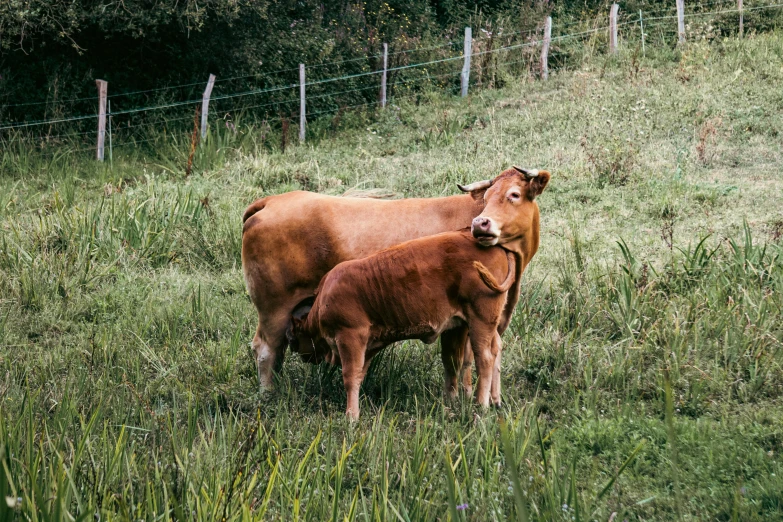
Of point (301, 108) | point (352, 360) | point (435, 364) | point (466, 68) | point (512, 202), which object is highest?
point (466, 68)

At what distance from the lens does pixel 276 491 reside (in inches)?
146

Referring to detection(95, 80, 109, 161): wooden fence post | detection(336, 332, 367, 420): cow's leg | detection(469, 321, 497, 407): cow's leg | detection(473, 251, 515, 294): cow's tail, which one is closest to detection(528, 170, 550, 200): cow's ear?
detection(473, 251, 515, 294): cow's tail

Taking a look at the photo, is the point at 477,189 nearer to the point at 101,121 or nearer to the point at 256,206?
the point at 256,206

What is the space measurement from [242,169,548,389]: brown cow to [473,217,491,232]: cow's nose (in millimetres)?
577

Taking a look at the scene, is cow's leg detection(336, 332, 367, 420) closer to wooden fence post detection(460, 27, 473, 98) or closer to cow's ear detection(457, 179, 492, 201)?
cow's ear detection(457, 179, 492, 201)

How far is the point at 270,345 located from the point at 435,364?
46.5 inches

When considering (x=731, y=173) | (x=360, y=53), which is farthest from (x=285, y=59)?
(x=731, y=173)

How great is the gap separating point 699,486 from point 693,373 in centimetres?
143

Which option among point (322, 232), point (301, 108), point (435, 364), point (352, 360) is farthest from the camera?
point (301, 108)

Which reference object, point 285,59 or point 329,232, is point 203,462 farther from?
point 285,59

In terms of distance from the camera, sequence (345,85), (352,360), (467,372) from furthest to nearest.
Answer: (345,85), (467,372), (352,360)

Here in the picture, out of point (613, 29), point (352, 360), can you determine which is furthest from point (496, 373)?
point (613, 29)

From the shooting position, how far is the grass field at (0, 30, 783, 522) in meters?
3.35

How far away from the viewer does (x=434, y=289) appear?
16.3 feet
